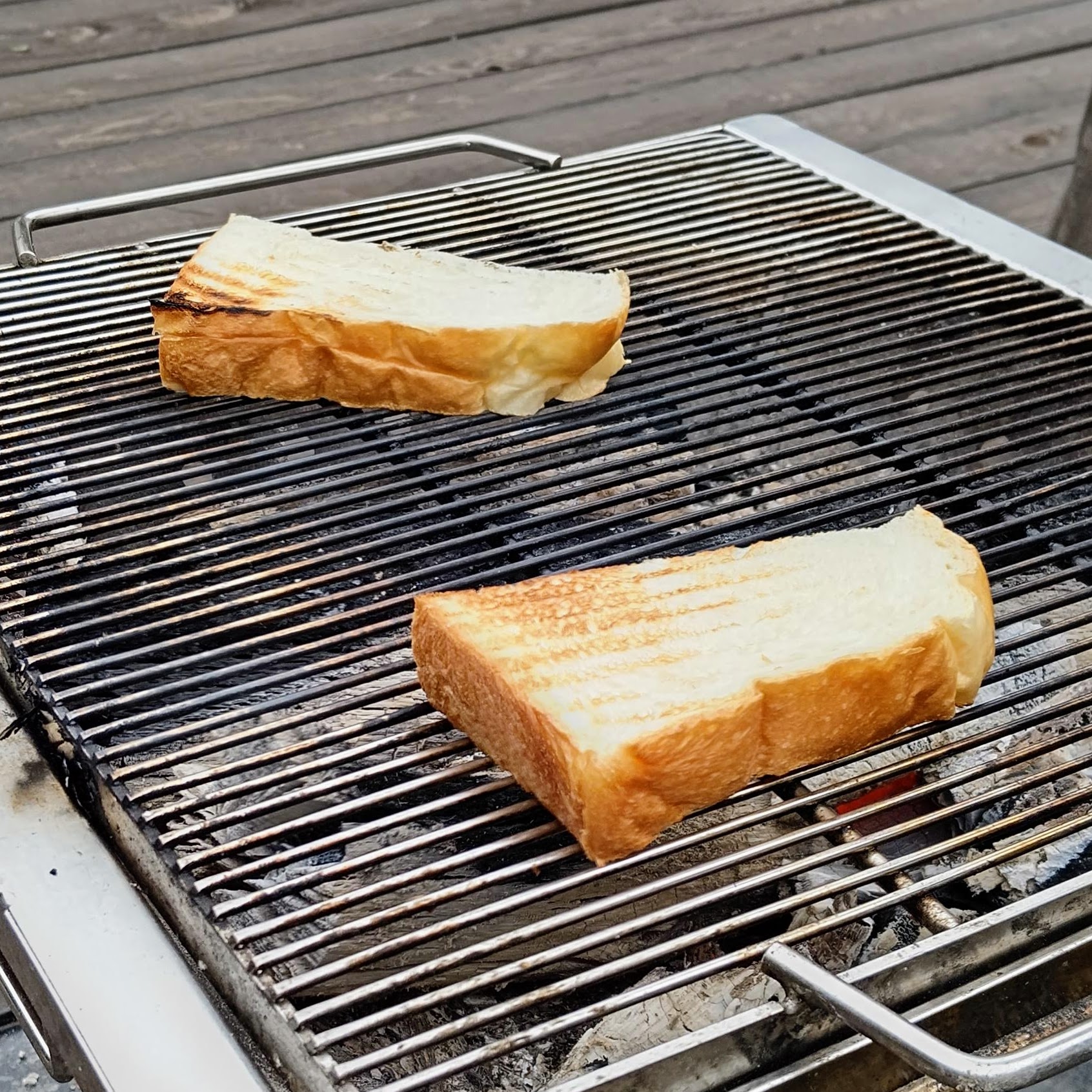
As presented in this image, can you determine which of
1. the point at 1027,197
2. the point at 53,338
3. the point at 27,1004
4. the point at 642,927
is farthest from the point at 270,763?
the point at 1027,197

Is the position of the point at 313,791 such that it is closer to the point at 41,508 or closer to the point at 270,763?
the point at 270,763

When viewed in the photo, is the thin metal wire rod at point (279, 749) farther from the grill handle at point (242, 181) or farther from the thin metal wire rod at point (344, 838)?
the grill handle at point (242, 181)

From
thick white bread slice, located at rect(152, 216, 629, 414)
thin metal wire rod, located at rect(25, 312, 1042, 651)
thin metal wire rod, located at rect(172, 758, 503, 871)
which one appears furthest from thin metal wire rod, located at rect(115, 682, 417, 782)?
thick white bread slice, located at rect(152, 216, 629, 414)

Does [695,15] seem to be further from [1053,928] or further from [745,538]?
[1053,928]

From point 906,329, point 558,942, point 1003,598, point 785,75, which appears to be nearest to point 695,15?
point 785,75

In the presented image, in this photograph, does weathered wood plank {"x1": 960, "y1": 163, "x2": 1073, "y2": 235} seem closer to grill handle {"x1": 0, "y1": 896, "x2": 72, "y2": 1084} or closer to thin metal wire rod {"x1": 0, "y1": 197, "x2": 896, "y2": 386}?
thin metal wire rod {"x1": 0, "y1": 197, "x2": 896, "y2": 386}

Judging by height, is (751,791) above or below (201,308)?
below
